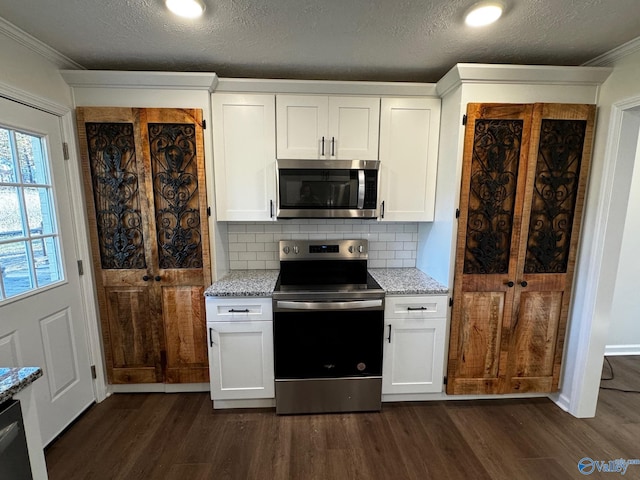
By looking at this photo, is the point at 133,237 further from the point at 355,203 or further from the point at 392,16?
the point at 392,16

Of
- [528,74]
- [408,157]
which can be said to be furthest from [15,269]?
[528,74]

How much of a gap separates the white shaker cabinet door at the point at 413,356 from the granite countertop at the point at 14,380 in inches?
70.2

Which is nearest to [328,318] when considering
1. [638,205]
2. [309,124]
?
[309,124]

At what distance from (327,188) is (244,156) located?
0.67m

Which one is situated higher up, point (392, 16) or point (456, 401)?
point (392, 16)

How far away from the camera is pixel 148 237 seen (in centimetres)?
200

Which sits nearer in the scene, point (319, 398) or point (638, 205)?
point (319, 398)

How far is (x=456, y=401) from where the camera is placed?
2.15 metres

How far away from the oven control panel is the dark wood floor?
1.18 m

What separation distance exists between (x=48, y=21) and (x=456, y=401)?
3514 millimetres

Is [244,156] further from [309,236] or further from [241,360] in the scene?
[241,360]

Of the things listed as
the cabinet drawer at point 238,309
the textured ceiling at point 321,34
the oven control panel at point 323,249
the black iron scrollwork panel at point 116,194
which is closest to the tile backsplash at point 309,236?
the oven control panel at point 323,249

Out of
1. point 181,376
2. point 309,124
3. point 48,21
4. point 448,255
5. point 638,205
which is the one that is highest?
point 48,21

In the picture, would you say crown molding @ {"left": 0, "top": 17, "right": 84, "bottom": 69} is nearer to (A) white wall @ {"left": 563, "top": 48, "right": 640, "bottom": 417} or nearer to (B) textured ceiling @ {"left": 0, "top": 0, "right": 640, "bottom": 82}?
(B) textured ceiling @ {"left": 0, "top": 0, "right": 640, "bottom": 82}
